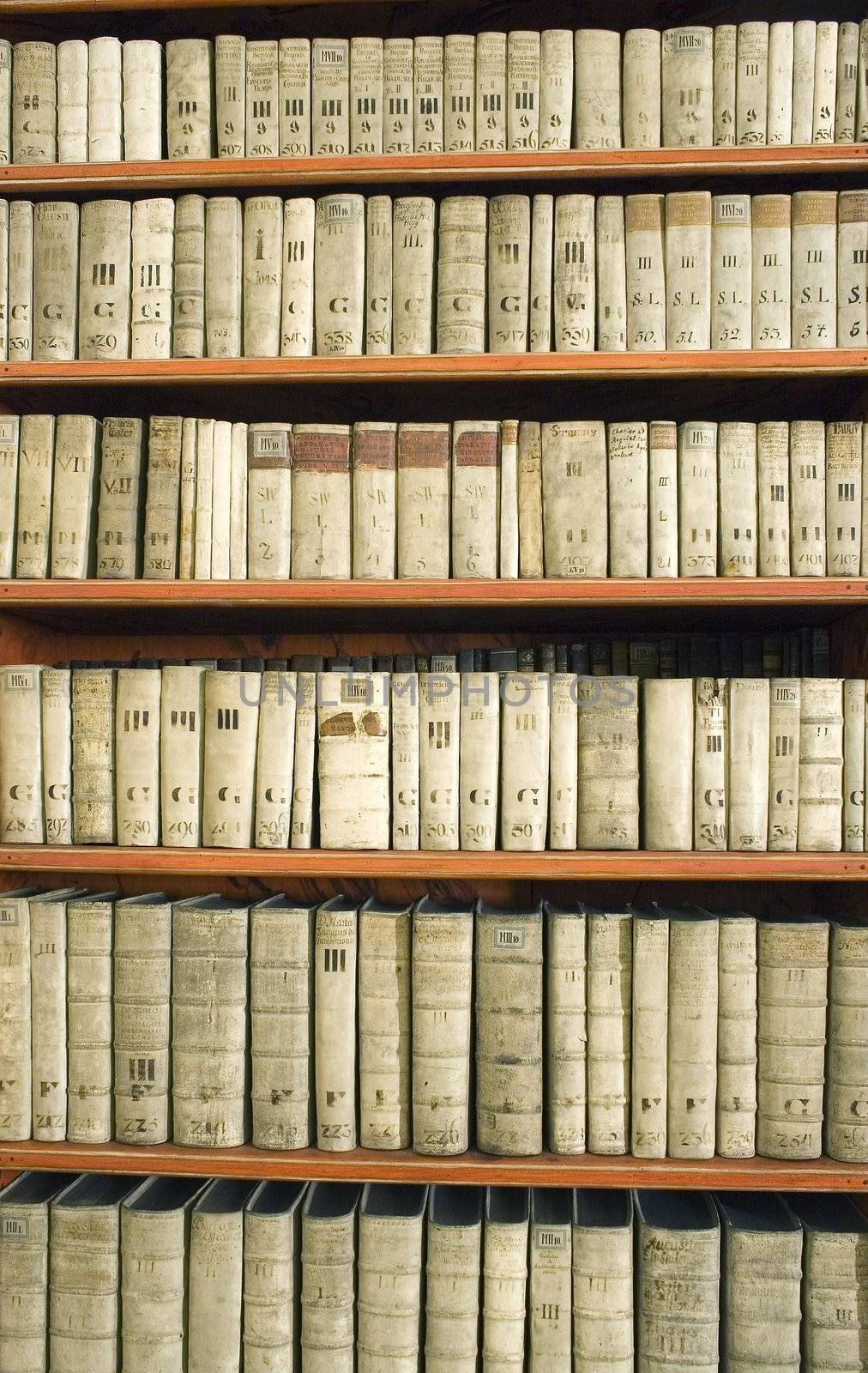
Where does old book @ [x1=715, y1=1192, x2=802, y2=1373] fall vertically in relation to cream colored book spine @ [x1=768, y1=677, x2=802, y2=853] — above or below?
below

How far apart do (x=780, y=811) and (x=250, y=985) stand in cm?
73

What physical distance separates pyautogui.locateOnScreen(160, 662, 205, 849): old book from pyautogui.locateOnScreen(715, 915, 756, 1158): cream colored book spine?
712 mm

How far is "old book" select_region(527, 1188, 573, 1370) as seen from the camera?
1073 millimetres

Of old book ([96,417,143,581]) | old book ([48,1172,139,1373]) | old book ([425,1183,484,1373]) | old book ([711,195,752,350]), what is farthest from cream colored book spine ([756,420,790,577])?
old book ([48,1172,139,1373])

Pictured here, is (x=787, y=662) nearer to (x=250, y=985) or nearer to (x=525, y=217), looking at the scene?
(x=525, y=217)

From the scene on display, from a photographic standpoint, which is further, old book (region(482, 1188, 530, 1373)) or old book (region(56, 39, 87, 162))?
old book (region(56, 39, 87, 162))

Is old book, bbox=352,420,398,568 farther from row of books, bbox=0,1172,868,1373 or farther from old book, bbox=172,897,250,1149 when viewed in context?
row of books, bbox=0,1172,868,1373

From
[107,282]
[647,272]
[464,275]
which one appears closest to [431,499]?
[464,275]

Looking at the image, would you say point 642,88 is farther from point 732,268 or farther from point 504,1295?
point 504,1295

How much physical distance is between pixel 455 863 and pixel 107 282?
0.91 metres

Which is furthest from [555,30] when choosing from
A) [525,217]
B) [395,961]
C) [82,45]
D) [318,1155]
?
[318,1155]

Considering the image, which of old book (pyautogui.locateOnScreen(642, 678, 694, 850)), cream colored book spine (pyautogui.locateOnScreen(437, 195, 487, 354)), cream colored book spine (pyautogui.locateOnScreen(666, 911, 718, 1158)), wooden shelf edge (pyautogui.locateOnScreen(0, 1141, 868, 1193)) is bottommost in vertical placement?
wooden shelf edge (pyautogui.locateOnScreen(0, 1141, 868, 1193))

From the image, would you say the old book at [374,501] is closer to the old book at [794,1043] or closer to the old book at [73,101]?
the old book at [73,101]

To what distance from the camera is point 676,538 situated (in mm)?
1136
